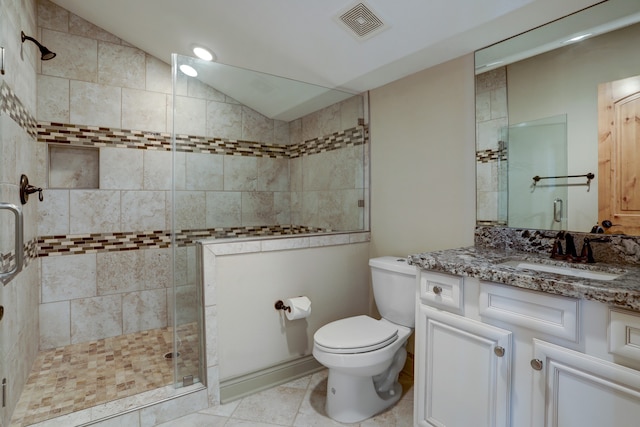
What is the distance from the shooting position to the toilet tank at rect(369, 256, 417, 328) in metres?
1.96

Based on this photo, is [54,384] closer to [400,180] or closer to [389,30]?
[400,180]

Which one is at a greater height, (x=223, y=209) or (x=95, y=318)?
(x=223, y=209)

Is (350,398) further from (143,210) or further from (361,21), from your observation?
(143,210)

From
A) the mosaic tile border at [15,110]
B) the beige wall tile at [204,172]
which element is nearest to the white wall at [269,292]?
the beige wall tile at [204,172]

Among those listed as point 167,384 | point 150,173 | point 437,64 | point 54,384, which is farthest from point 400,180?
point 54,384

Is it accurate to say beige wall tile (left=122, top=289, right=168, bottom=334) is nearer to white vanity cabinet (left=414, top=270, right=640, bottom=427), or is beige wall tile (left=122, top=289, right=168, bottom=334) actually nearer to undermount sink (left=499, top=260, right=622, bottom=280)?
white vanity cabinet (left=414, top=270, right=640, bottom=427)

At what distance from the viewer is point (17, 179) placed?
6.36ft

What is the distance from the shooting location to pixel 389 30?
72.8 inches

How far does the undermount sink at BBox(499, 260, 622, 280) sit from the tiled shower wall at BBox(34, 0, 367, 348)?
1301mm

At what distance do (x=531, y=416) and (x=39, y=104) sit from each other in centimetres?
351

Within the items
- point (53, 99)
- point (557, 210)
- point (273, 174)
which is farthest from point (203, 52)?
point (557, 210)

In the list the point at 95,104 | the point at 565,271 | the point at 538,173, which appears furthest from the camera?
the point at 95,104

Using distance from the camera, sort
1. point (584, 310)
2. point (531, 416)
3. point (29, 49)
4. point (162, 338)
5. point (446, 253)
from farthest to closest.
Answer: point (162, 338) < point (29, 49) < point (446, 253) < point (531, 416) < point (584, 310)

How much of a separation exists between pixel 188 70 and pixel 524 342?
2.12 meters
